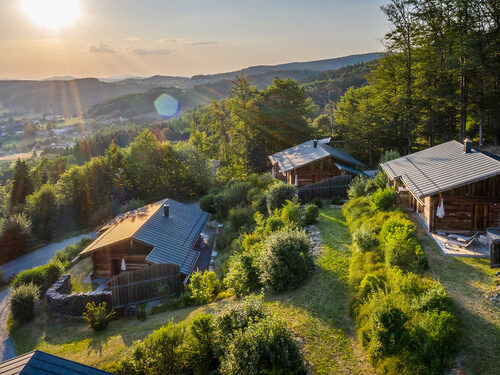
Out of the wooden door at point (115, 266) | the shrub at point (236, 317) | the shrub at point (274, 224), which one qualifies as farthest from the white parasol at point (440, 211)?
the wooden door at point (115, 266)

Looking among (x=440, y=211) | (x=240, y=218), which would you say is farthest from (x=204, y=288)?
(x=440, y=211)

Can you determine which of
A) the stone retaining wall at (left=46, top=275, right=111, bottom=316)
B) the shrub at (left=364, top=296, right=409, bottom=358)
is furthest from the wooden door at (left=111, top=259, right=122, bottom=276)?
the shrub at (left=364, top=296, right=409, bottom=358)

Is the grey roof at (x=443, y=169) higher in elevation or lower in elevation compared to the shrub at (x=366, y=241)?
higher

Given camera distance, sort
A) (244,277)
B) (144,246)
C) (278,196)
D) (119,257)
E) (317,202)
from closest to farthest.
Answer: (244,277) < (144,246) < (119,257) < (278,196) < (317,202)

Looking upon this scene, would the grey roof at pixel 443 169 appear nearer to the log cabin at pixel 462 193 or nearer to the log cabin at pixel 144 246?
the log cabin at pixel 462 193

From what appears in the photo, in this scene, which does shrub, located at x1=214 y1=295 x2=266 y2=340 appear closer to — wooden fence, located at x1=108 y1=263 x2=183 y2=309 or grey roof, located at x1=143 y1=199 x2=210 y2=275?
wooden fence, located at x1=108 y1=263 x2=183 y2=309

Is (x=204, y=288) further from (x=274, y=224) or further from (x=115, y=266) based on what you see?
(x=115, y=266)
